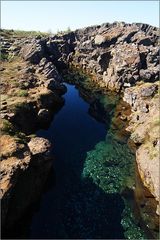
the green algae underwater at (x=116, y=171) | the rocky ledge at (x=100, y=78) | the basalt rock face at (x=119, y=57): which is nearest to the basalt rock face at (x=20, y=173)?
the rocky ledge at (x=100, y=78)

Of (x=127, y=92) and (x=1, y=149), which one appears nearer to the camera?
(x=1, y=149)

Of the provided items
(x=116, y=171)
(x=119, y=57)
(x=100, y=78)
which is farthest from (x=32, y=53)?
(x=116, y=171)

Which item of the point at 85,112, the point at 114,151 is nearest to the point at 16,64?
the point at 85,112

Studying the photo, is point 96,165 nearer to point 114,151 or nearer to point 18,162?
point 114,151

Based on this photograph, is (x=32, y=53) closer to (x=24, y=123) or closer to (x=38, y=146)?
(x=24, y=123)

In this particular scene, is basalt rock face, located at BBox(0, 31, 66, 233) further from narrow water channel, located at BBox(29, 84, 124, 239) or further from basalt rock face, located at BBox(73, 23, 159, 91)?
basalt rock face, located at BBox(73, 23, 159, 91)

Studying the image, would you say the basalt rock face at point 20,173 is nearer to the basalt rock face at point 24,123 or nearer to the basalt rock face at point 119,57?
the basalt rock face at point 24,123

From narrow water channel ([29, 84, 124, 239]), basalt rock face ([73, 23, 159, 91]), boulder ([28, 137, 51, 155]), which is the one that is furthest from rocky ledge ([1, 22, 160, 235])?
narrow water channel ([29, 84, 124, 239])

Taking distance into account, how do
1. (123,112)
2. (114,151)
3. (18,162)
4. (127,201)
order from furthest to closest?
(123,112) → (114,151) → (127,201) → (18,162)
